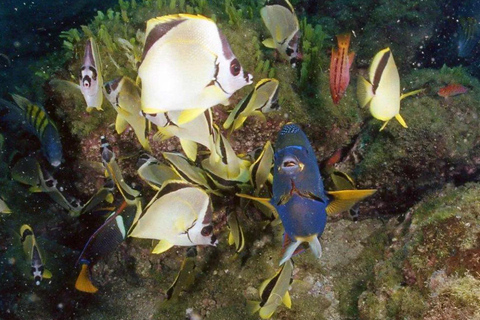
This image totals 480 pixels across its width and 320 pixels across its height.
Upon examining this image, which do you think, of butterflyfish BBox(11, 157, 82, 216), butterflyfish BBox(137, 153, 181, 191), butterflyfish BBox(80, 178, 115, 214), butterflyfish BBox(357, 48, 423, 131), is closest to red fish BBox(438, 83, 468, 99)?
butterflyfish BBox(357, 48, 423, 131)

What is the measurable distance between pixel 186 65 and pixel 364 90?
186cm

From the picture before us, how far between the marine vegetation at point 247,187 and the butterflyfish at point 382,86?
12 millimetres

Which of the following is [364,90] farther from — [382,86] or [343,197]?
[343,197]

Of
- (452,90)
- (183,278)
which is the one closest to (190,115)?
(183,278)

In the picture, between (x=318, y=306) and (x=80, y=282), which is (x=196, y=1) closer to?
(x=80, y=282)

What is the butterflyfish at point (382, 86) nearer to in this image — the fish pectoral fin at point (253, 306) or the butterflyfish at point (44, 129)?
the fish pectoral fin at point (253, 306)

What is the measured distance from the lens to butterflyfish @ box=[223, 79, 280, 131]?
3066 mm

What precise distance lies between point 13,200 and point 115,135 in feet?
6.46

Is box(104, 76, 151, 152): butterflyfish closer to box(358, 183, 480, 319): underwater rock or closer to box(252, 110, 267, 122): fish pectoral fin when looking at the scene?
box(252, 110, 267, 122): fish pectoral fin

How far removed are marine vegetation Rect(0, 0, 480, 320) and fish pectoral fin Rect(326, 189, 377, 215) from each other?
0.07 feet

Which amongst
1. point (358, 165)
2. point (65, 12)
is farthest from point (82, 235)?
point (65, 12)

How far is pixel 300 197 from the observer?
2.36m

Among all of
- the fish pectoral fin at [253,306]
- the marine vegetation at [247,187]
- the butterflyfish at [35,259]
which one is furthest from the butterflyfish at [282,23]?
the butterflyfish at [35,259]

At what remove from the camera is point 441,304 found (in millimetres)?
2400
